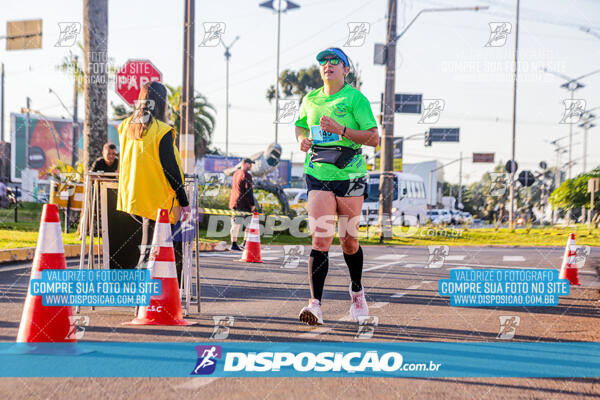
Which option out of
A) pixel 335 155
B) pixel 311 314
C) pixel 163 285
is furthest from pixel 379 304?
pixel 163 285

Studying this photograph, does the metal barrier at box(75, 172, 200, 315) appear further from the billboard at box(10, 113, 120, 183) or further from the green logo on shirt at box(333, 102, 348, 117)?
the billboard at box(10, 113, 120, 183)

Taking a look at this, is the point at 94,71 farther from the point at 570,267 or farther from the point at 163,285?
the point at 163,285

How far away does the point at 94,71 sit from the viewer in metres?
13.8

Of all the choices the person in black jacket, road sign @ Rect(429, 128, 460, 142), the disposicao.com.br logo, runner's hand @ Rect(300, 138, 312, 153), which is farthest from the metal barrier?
road sign @ Rect(429, 128, 460, 142)

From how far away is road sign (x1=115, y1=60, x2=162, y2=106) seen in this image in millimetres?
12609

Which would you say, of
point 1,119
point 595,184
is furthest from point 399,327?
point 1,119

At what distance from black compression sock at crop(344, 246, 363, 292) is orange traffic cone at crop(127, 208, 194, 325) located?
129 centimetres

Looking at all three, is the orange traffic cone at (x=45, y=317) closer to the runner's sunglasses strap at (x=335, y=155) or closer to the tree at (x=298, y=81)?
the runner's sunglasses strap at (x=335, y=155)

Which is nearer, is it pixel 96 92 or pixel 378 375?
pixel 378 375

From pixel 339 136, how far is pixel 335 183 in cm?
36

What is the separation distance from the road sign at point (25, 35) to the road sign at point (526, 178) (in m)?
14.2

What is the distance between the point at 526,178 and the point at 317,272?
17823 millimetres

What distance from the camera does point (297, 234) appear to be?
22.1 m

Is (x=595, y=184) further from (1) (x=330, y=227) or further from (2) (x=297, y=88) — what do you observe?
(2) (x=297, y=88)
